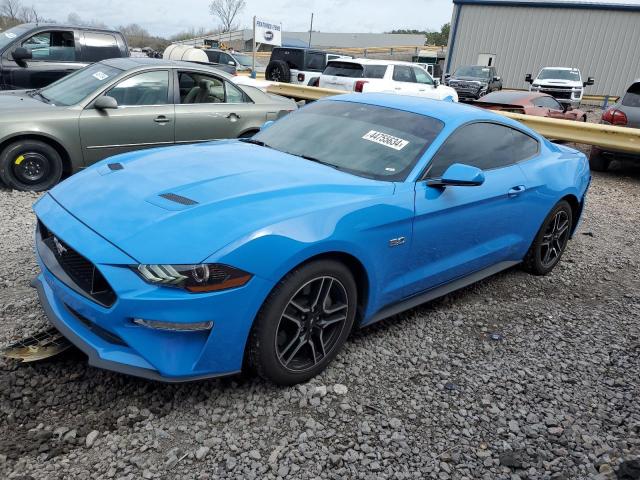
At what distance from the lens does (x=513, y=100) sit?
1100cm

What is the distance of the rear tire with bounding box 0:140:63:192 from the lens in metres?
5.55

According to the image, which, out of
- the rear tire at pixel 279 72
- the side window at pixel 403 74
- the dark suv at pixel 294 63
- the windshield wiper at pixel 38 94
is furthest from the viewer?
the dark suv at pixel 294 63

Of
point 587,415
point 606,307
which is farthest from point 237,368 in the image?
point 606,307

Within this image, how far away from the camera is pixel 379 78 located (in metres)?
14.1

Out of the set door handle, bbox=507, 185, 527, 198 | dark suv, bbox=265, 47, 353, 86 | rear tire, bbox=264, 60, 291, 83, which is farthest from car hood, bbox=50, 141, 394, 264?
dark suv, bbox=265, 47, 353, 86

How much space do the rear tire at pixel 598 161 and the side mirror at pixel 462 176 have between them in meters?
7.14

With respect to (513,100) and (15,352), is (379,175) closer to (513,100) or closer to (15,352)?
(15,352)

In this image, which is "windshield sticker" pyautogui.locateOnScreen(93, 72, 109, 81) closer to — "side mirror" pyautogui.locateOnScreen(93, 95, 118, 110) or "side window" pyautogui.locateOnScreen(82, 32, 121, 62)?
"side mirror" pyautogui.locateOnScreen(93, 95, 118, 110)

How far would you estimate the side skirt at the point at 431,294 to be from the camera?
3201 mm

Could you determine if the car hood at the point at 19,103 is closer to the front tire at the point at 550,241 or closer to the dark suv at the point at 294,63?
the front tire at the point at 550,241

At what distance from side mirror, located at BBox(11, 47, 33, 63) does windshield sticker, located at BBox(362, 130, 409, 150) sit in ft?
22.0

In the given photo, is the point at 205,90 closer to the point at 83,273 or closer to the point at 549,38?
the point at 83,273

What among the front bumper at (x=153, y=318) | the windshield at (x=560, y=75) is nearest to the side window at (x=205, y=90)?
the front bumper at (x=153, y=318)

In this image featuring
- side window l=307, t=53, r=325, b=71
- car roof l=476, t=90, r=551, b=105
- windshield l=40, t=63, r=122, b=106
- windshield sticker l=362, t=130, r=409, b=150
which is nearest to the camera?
windshield sticker l=362, t=130, r=409, b=150
